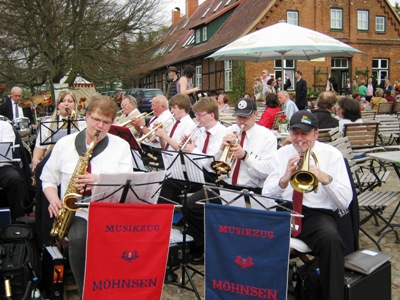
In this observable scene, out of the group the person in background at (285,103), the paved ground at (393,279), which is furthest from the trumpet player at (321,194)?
the person in background at (285,103)

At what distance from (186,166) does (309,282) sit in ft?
5.87

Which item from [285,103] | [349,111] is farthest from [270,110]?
[349,111]

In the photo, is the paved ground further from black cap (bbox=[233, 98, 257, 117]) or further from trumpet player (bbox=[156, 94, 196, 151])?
trumpet player (bbox=[156, 94, 196, 151])

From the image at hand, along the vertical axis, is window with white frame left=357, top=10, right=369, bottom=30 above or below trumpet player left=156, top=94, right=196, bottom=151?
above

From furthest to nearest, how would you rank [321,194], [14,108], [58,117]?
[14,108], [58,117], [321,194]

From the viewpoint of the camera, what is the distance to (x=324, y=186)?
357 cm

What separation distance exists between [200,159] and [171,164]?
13.5 inches

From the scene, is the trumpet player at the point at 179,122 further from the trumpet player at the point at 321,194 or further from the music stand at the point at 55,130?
the trumpet player at the point at 321,194

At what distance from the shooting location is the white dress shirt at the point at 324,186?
358 centimetres

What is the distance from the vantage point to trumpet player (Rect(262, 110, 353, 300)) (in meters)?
3.37

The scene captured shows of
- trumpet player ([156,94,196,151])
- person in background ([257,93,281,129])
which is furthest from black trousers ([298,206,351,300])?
person in background ([257,93,281,129])

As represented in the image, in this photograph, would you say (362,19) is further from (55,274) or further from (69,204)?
(55,274)

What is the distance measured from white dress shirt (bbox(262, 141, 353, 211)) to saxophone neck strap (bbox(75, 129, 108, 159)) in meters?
1.45

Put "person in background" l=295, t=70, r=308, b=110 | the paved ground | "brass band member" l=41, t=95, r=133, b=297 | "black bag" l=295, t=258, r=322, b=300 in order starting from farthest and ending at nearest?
"person in background" l=295, t=70, r=308, b=110 < the paved ground < "brass band member" l=41, t=95, r=133, b=297 < "black bag" l=295, t=258, r=322, b=300
